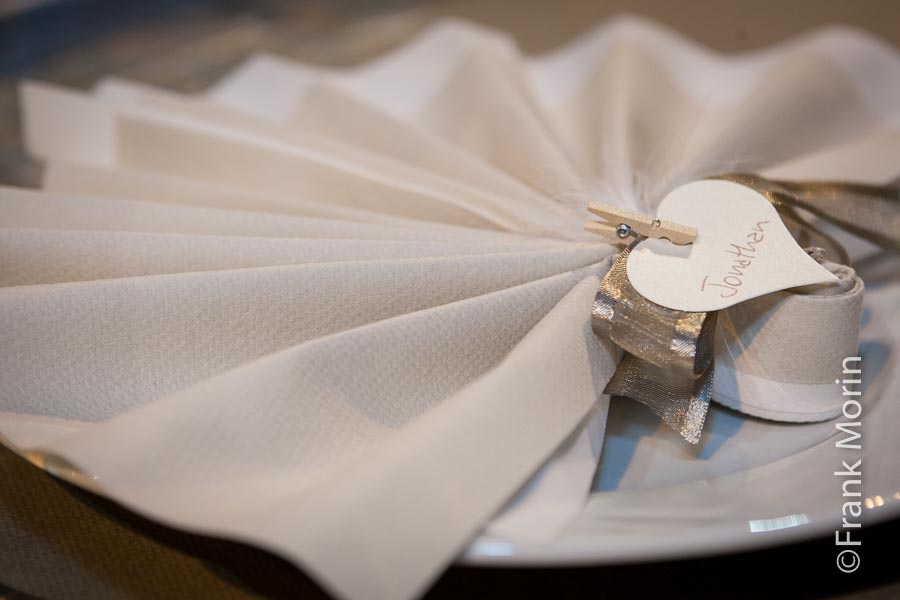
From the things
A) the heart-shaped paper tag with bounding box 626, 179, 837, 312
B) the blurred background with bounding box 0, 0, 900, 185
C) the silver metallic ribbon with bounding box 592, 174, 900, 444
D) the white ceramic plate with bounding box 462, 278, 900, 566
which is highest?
the blurred background with bounding box 0, 0, 900, 185

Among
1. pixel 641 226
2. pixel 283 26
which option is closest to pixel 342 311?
pixel 641 226

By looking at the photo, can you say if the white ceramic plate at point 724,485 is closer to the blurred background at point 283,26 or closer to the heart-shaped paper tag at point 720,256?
the heart-shaped paper tag at point 720,256

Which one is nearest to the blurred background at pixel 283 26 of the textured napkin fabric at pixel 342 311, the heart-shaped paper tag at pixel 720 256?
the textured napkin fabric at pixel 342 311

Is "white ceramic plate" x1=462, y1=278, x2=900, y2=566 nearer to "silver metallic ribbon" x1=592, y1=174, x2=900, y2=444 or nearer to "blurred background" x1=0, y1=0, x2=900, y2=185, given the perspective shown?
"silver metallic ribbon" x1=592, y1=174, x2=900, y2=444

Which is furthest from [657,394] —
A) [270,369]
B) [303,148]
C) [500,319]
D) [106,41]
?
[106,41]

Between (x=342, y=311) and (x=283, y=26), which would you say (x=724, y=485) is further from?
(x=283, y=26)

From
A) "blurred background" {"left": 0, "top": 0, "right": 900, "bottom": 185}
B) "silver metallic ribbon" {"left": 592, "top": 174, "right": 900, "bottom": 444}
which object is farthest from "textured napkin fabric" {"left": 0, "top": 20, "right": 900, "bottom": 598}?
"blurred background" {"left": 0, "top": 0, "right": 900, "bottom": 185}
